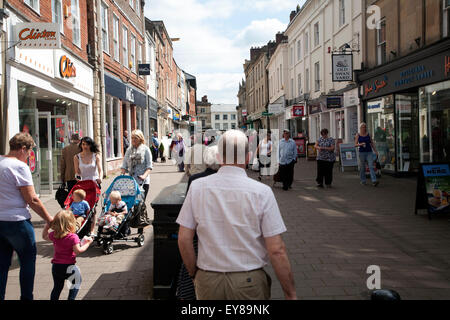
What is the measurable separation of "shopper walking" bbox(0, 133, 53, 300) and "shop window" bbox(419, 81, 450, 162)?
11292mm

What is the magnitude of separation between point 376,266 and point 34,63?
921 cm

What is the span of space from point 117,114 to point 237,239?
19.4 metres

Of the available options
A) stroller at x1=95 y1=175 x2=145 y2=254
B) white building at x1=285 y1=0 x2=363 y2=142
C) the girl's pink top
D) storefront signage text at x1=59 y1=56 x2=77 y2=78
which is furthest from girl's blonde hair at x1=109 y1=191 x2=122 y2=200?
white building at x1=285 y1=0 x2=363 y2=142

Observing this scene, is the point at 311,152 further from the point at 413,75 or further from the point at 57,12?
the point at 57,12

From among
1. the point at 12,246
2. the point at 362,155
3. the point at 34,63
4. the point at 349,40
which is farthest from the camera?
the point at 349,40

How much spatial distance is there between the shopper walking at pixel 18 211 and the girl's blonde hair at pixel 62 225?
138 millimetres

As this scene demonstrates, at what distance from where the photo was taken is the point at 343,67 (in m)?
18.4

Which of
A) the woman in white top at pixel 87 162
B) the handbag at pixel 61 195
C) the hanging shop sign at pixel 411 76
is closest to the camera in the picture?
the woman in white top at pixel 87 162

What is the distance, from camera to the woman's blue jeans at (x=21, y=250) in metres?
4.07

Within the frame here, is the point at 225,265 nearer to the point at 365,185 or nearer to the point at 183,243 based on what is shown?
the point at 183,243

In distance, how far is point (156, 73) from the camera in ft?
114

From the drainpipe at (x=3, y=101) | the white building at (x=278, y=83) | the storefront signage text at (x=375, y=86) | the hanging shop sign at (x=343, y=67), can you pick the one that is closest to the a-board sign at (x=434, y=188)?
the storefront signage text at (x=375, y=86)

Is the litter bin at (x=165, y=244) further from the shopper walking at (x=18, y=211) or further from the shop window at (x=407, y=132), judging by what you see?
the shop window at (x=407, y=132)
